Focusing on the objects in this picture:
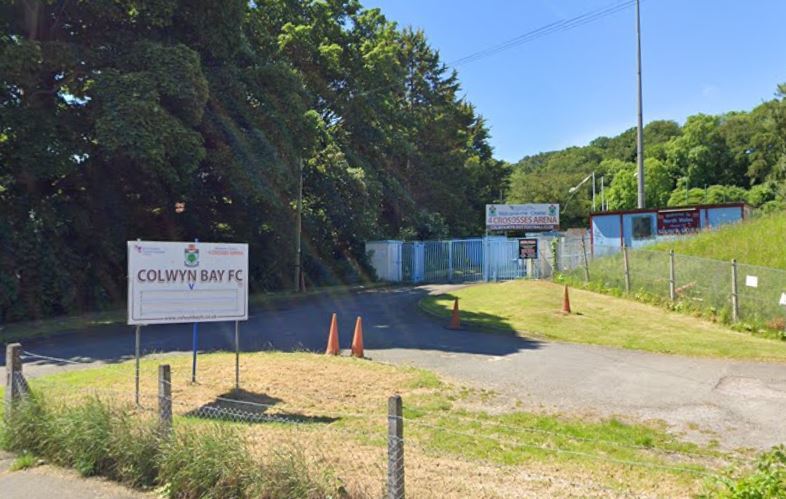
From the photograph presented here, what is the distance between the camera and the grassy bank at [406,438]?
4.70 m

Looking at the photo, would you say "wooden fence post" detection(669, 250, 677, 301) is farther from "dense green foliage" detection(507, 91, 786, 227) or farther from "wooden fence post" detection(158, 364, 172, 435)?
"dense green foliage" detection(507, 91, 786, 227)

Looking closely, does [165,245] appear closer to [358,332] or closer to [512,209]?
[358,332]

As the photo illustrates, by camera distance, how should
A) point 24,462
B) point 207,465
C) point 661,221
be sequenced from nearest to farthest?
point 207,465 → point 24,462 → point 661,221

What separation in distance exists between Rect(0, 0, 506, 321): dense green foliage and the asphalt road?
16.9 ft

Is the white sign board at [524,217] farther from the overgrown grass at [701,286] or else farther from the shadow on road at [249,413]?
the shadow on road at [249,413]

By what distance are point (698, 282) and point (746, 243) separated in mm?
4570

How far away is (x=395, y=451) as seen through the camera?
3910mm

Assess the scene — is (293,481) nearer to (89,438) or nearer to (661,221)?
(89,438)

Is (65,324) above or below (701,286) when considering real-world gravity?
below

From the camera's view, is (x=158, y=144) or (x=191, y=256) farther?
(x=158, y=144)

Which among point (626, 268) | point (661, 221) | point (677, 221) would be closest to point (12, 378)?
point (626, 268)

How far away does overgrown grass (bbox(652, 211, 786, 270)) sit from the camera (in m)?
19.6

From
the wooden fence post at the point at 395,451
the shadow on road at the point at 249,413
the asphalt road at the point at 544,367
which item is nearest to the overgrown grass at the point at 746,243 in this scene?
the asphalt road at the point at 544,367

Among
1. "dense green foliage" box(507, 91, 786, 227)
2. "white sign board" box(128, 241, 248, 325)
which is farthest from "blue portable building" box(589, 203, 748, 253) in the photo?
"dense green foliage" box(507, 91, 786, 227)
